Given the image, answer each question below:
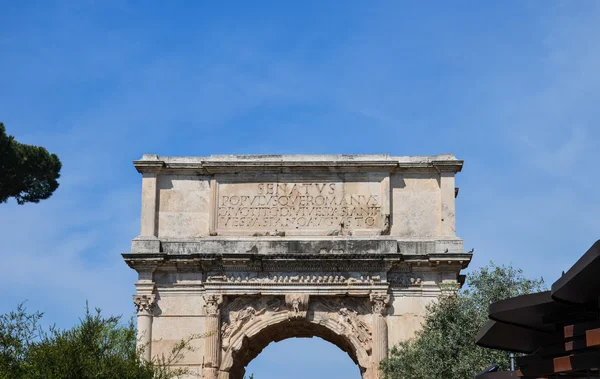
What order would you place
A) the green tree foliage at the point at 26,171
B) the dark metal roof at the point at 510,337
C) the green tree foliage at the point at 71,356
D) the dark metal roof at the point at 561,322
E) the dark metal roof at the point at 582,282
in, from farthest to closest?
the green tree foliage at the point at 26,171, the green tree foliage at the point at 71,356, the dark metal roof at the point at 510,337, the dark metal roof at the point at 561,322, the dark metal roof at the point at 582,282

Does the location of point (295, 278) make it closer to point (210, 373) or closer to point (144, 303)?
point (210, 373)

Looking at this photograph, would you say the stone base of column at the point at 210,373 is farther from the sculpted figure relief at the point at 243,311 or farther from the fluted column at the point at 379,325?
the fluted column at the point at 379,325

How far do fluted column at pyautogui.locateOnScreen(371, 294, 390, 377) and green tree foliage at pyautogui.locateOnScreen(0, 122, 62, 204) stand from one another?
14.1 meters

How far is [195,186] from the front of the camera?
25109 millimetres

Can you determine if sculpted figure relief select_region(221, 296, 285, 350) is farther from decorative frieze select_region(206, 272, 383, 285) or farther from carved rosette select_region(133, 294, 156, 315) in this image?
carved rosette select_region(133, 294, 156, 315)

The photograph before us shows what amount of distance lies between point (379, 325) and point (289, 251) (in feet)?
8.91

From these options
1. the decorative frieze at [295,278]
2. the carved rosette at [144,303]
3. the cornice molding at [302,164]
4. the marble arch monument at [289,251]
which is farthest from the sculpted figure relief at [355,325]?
the carved rosette at [144,303]

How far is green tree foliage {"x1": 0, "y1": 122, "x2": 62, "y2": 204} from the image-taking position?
3222cm

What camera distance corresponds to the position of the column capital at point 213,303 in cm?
2384

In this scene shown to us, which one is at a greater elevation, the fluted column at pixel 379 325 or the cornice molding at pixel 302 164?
the cornice molding at pixel 302 164

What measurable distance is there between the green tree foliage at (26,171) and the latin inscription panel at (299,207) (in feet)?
33.5

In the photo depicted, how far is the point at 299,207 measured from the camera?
974 inches

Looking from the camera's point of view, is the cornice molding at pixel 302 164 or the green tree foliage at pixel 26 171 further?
the green tree foliage at pixel 26 171

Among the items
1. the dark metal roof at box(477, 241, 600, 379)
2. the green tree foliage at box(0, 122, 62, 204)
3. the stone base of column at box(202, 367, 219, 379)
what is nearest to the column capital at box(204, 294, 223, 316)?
the stone base of column at box(202, 367, 219, 379)
